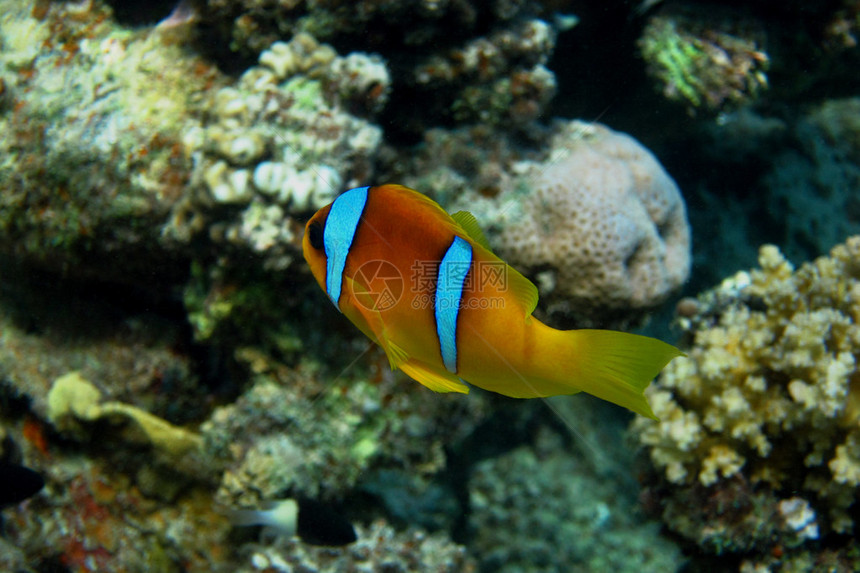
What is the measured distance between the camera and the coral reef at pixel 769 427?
2.96 m

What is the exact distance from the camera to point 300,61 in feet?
11.1

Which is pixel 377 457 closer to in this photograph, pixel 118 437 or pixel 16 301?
pixel 118 437

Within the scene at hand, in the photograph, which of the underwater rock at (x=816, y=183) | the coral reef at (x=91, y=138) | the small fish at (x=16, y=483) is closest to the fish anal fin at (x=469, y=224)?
the coral reef at (x=91, y=138)

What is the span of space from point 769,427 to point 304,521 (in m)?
2.87

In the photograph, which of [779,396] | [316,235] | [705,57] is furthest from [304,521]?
[705,57]

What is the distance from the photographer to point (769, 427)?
309 cm

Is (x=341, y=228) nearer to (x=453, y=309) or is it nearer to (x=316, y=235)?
(x=316, y=235)

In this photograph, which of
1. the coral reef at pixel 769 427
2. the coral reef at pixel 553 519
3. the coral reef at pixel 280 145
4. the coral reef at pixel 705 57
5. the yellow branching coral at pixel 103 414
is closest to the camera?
the coral reef at pixel 280 145

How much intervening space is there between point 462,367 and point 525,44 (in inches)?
120

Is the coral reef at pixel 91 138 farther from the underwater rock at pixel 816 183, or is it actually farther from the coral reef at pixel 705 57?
the underwater rock at pixel 816 183

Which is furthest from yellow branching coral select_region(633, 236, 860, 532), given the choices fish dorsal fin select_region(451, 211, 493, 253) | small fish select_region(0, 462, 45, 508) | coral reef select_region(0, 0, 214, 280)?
small fish select_region(0, 462, 45, 508)

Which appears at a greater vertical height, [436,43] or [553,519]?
[436,43]

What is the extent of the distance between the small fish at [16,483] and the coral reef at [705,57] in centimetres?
553

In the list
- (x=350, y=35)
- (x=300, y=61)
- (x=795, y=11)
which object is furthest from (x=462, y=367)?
(x=795, y=11)
